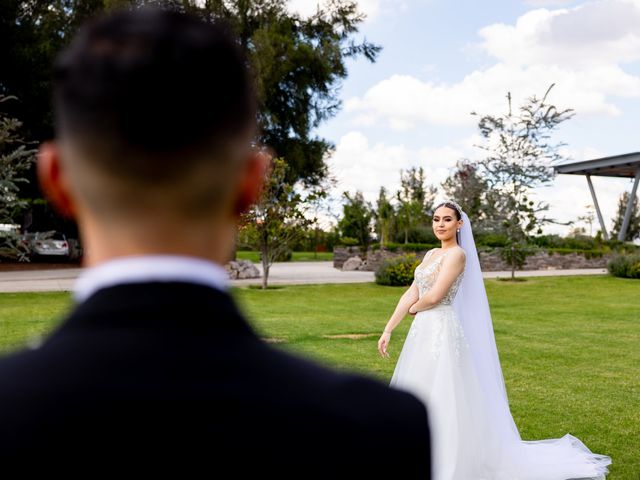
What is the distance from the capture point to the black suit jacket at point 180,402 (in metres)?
0.86

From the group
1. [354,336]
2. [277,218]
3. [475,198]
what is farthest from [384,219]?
[354,336]

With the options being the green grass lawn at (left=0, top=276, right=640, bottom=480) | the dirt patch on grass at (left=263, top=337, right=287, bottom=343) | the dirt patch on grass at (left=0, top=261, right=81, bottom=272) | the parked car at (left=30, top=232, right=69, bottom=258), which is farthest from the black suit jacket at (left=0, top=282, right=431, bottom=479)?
the parked car at (left=30, top=232, right=69, bottom=258)

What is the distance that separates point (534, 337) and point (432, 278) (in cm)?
931

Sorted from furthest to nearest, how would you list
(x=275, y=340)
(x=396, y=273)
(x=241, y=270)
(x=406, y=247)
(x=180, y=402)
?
(x=406, y=247)
(x=241, y=270)
(x=396, y=273)
(x=275, y=340)
(x=180, y=402)

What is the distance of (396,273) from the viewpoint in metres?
26.0

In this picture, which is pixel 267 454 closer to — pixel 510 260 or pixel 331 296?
pixel 331 296

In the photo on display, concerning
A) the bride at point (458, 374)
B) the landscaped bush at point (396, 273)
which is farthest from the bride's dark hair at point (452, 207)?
the landscaped bush at point (396, 273)

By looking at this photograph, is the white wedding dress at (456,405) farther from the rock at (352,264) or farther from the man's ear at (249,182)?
the rock at (352,264)

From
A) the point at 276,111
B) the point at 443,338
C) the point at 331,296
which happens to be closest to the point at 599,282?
the point at 331,296

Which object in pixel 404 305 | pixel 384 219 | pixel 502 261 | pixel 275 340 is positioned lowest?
pixel 275 340

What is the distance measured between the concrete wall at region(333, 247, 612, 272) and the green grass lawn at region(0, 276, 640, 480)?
7834mm

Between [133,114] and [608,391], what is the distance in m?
9.86

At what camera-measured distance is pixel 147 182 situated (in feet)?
3.11

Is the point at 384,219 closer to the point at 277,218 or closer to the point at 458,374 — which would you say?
the point at 277,218
